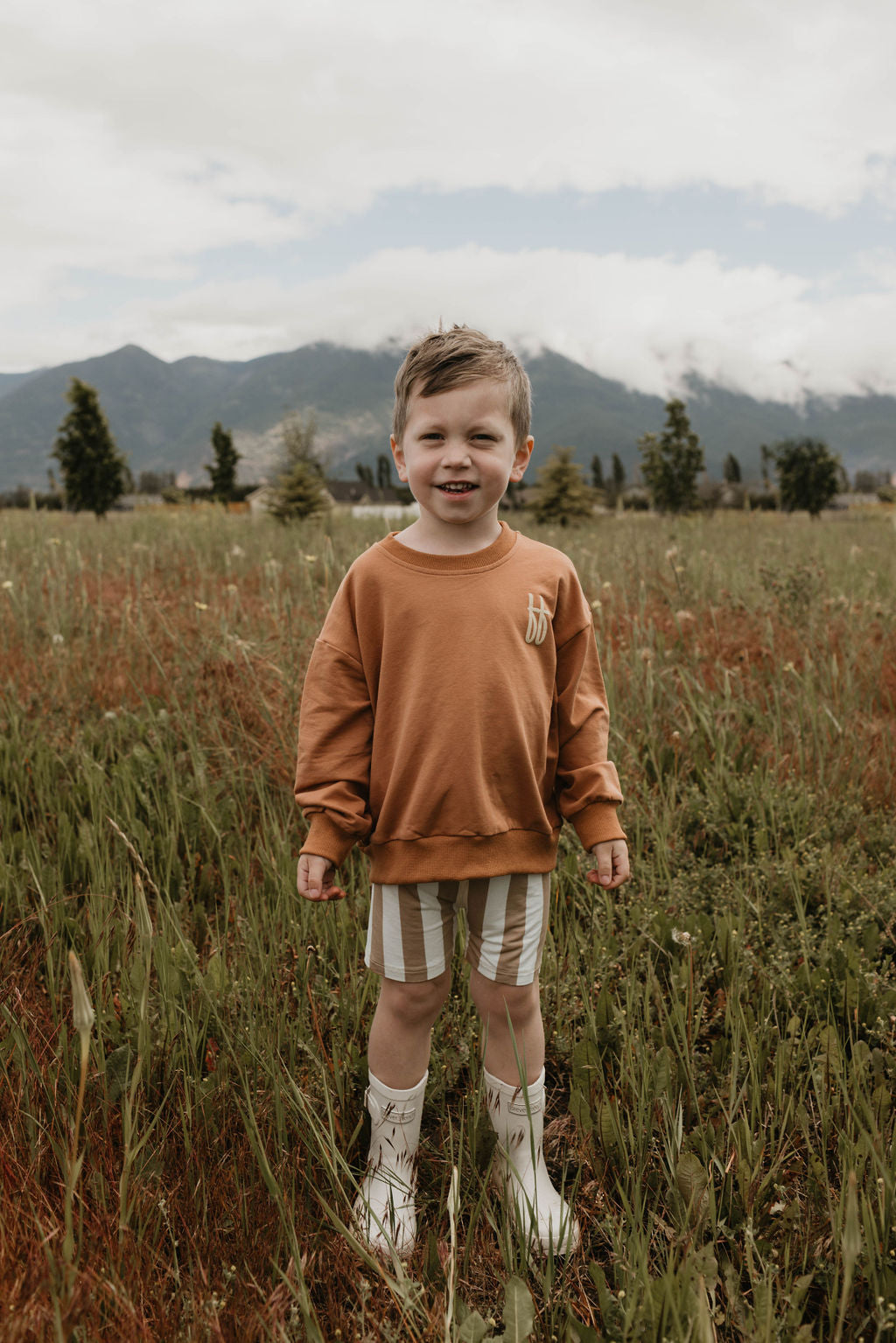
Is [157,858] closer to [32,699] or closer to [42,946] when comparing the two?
[42,946]

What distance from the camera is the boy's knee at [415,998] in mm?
1627

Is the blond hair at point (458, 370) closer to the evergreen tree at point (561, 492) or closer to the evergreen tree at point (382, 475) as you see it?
the evergreen tree at point (561, 492)

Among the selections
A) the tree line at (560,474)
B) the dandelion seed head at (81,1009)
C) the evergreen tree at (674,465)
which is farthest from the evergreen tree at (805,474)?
the dandelion seed head at (81,1009)

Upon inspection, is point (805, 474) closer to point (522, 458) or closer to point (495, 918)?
point (522, 458)

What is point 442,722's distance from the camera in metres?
1.53

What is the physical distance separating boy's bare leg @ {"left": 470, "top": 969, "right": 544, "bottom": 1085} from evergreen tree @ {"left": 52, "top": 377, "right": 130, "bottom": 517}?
3299 centimetres

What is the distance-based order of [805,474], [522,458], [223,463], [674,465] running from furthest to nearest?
1. [223,463]
2. [805,474]
3. [674,465]
4. [522,458]

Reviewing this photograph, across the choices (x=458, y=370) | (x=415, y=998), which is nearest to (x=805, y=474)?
(x=458, y=370)

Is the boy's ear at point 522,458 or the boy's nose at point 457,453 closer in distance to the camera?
the boy's nose at point 457,453

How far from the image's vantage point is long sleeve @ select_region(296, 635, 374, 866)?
5.11 feet

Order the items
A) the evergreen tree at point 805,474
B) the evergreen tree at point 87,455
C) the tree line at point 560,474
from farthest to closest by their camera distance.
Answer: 1. the evergreen tree at point 805,474
2. the evergreen tree at point 87,455
3. the tree line at point 560,474

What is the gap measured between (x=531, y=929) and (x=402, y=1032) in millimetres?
352

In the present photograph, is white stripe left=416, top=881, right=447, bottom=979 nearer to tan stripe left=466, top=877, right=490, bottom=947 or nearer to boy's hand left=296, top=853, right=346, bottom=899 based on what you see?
tan stripe left=466, top=877, right=490, bottom=947

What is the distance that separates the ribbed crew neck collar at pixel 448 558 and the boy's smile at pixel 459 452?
0.08 feet
